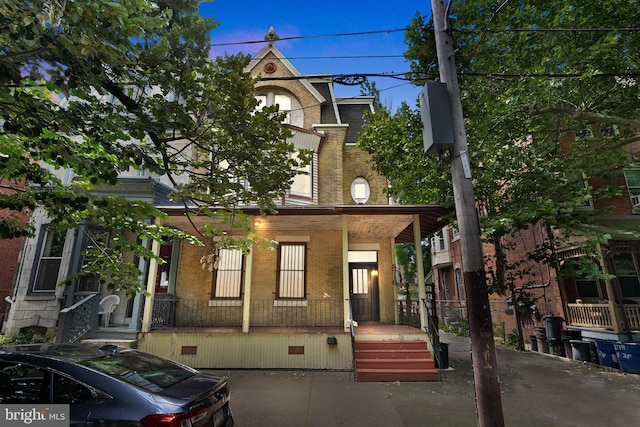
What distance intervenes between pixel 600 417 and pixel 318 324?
7.26 metres

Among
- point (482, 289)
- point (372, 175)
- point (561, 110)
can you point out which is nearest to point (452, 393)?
point (482, 289)

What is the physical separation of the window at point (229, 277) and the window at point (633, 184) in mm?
15643

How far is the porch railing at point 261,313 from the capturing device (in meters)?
10.7

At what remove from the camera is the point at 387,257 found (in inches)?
465

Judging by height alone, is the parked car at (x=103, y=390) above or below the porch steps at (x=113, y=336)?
above

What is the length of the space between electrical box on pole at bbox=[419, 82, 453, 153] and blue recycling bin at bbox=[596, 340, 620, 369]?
9695mm

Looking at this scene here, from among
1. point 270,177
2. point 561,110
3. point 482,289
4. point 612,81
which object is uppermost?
point 612,81

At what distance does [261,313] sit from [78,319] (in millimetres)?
5417

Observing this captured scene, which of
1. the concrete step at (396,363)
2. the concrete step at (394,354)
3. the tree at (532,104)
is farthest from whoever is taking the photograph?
the concrete step at (394,354)

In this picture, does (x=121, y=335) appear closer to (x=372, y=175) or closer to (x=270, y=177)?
(x=270, y=177)

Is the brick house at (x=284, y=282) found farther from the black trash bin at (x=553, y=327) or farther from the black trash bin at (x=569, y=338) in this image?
the black trash bin at (x=569, y=338)

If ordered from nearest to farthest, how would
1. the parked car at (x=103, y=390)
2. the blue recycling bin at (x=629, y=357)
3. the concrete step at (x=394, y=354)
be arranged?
the parked car at (x=103, y=390) < the concrete step at (x=394, y=354) < the blue recycling bin at (x=629, y=357)

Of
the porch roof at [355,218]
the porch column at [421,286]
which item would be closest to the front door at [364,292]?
the porch roof at [355,218]

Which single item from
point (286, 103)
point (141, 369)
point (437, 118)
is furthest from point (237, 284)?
point (437, 118)
